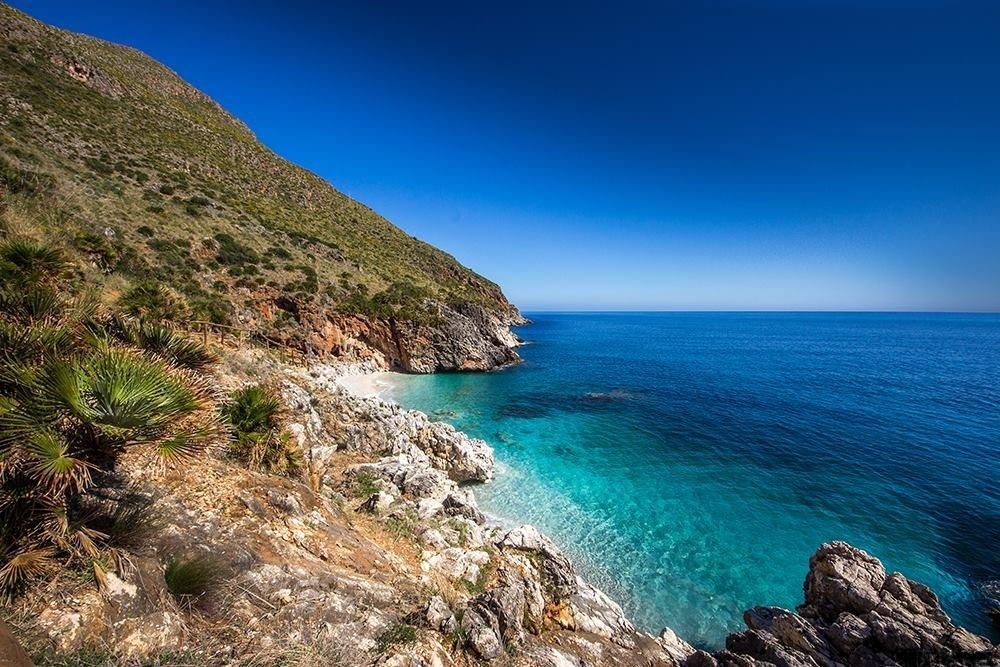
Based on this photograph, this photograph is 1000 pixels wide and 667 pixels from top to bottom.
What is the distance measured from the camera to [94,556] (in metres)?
4.03

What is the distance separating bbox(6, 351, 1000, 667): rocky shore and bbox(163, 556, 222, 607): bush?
125 millimetres

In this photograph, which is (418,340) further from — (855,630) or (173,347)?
(855,630)

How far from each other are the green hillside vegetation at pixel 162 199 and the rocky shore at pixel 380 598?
9120 millimetres

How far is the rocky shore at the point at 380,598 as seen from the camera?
4078 mm

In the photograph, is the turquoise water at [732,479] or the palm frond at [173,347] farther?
the turquoise water at [732,479]

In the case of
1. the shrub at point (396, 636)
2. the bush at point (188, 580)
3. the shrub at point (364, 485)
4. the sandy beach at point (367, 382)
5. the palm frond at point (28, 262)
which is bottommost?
the sandy beach at point (367, 382)

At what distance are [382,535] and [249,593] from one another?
381 cm

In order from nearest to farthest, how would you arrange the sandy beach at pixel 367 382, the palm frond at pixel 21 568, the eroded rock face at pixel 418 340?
the palm frond at pixel 21 568 < the sandy beach at pixel 367 382 < the eroded rock face at pixel 418 340

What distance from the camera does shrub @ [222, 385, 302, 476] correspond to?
7.89 metres

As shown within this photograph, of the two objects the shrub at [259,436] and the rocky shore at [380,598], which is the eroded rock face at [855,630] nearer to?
the rocky shore at [380,598]

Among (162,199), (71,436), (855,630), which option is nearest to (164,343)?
(71,436)

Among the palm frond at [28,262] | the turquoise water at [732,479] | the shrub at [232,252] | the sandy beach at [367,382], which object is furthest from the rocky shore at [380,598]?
the shrub at [232,252]

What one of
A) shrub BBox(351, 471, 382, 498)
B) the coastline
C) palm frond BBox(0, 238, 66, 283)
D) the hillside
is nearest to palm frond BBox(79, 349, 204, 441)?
the coastline

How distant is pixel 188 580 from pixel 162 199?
37.5m
